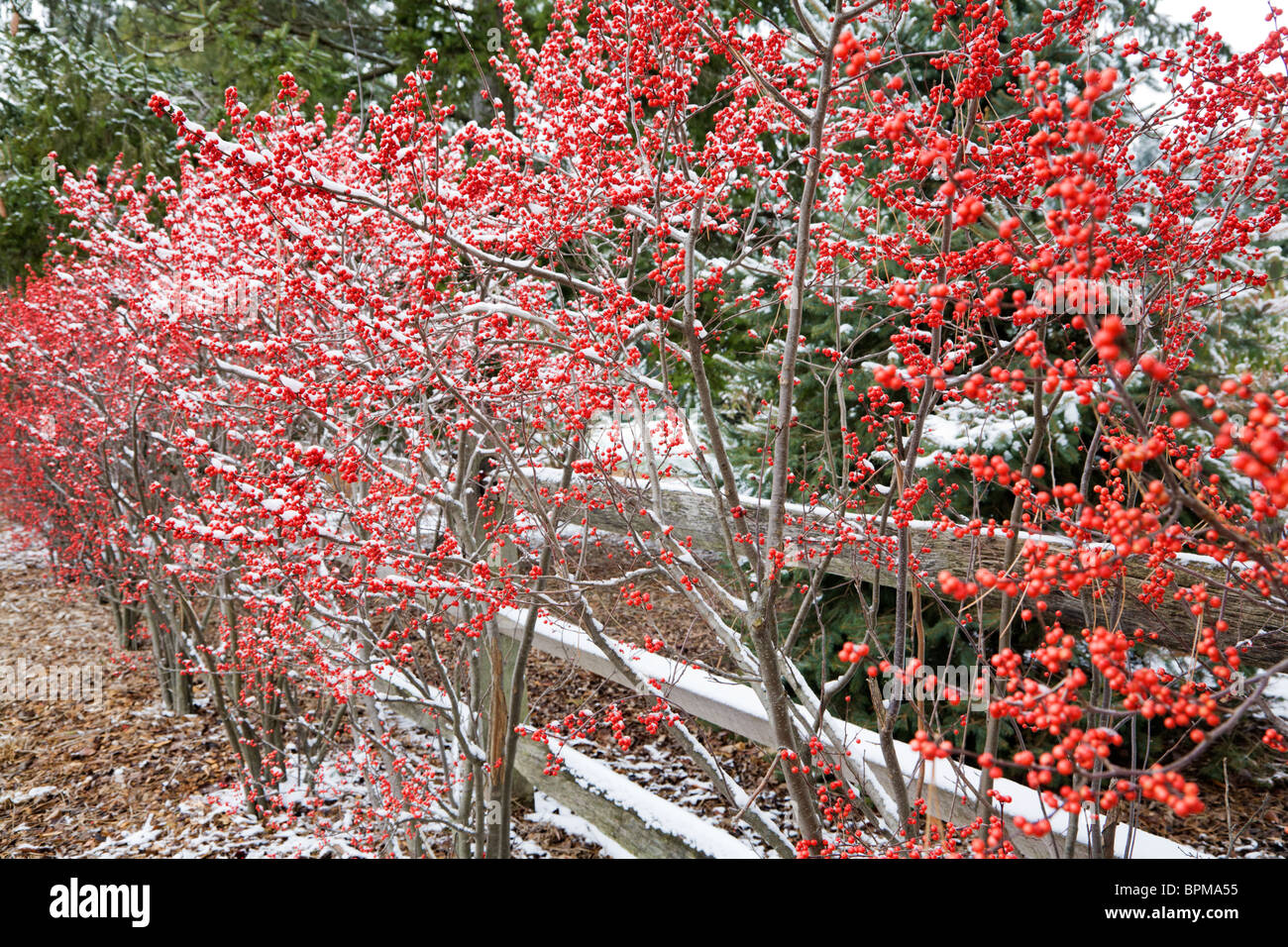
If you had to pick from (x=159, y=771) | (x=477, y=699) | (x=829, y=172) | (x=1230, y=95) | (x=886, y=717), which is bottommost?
(x=159, y=771)

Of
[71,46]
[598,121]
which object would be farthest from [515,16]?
[71,46]

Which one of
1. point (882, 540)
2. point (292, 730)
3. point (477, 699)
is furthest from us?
point (292, 730)

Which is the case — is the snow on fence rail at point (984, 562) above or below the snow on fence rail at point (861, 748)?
above

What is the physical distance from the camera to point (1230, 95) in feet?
5.49

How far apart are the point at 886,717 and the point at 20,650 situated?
814 cm

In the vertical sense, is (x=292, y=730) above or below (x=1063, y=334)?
below

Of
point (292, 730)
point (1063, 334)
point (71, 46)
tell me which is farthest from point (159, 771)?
point (71, 46)

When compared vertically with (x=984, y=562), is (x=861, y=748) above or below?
below

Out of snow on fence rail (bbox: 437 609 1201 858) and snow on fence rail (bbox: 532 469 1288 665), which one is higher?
snow on fence rail (bbox: 532 469 1288 665)

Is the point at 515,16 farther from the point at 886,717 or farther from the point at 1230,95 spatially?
the point at 886,717
